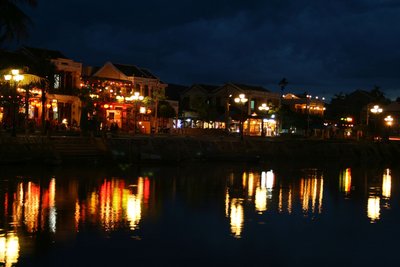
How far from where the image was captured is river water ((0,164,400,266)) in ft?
51.5

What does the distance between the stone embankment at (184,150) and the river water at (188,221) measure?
351 centimetres

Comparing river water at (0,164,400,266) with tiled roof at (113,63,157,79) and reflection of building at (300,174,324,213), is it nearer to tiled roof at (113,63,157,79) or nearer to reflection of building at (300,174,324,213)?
reflection of building at (300,174,324,213)

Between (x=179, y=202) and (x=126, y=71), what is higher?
(x=126, y=71)

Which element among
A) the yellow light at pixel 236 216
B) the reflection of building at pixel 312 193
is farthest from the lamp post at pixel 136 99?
the yellow light at pixel 236 216

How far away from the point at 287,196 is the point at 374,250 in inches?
478

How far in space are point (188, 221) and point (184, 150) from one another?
103 ft

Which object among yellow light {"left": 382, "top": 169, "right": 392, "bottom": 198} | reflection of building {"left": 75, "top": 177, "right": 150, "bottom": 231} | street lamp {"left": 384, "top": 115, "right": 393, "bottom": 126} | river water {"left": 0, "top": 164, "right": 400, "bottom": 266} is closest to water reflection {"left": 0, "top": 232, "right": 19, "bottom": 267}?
river water {"left": 0, "top": 164, "right": 400, "bottom": 266}

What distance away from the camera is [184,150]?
172ft

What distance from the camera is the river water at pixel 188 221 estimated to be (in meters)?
15.7

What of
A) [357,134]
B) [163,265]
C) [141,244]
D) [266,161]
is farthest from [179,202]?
[357,134]

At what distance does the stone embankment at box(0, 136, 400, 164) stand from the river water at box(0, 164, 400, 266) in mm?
3512

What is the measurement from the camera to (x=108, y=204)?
2422 centimetres

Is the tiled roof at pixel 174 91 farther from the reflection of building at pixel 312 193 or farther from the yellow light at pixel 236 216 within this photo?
the yellow light at pixel 236 216

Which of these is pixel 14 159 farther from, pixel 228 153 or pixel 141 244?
pixel 141 244
